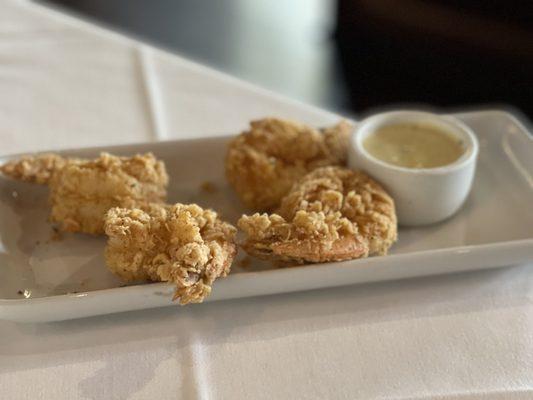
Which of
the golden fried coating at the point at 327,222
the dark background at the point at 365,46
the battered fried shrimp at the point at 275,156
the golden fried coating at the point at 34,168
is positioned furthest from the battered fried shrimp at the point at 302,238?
the dark background at the point at 365,46

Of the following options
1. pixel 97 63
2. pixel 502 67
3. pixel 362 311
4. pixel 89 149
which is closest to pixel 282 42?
pixel 502 67

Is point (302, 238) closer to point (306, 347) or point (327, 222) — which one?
point (327, 222)

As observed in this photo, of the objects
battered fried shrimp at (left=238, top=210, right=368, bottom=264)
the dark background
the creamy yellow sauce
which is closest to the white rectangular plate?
battered fried shrimp at (left=238, top=210, right=368, bottom=264)

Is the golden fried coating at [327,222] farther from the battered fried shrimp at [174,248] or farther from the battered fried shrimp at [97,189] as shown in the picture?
the battered fried shrimp at [97,189]

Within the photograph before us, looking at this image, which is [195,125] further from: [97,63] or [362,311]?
[362,311]

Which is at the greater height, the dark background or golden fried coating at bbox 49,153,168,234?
golden fried coating at bbox 49,153,168,234

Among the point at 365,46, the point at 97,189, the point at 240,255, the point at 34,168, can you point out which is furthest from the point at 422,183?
the point at 365,46

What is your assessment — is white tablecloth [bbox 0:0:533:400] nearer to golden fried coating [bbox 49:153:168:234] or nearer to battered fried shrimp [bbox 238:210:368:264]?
battered fried shrimp [bbox 238:210:368:264]
